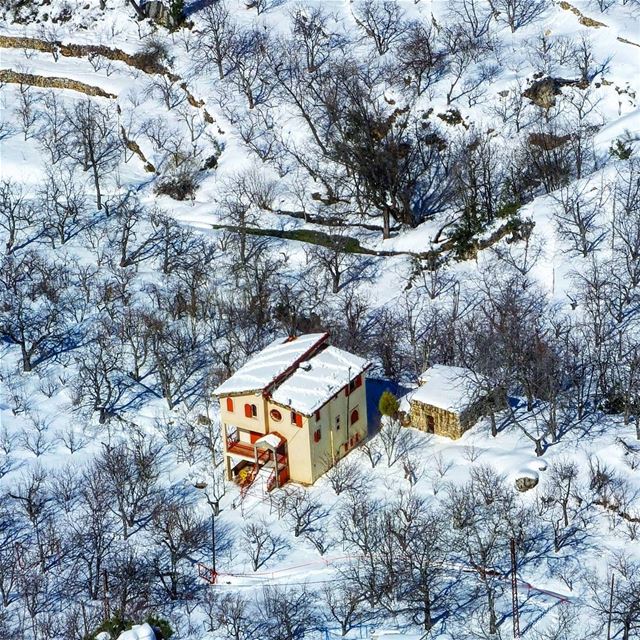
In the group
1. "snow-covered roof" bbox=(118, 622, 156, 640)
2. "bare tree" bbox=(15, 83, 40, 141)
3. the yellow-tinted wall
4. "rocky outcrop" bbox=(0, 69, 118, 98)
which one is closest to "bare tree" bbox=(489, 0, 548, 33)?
"rocky outcrop" bbox=(0, 69, 118, 98)

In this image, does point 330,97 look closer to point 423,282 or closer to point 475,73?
point 475,73

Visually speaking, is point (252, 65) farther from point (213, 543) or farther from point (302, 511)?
point (213, 543)

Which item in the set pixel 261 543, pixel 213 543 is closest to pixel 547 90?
pixel 261 543

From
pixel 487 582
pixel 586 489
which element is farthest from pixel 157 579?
pixel 586 489

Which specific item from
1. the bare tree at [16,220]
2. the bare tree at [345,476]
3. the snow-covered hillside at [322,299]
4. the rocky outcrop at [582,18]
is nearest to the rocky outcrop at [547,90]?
the snow-covered hillside at [322,299]

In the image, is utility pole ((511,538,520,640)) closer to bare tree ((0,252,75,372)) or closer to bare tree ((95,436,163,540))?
bare tree ((95,436,163,540))

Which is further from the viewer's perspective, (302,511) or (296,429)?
(296,429)
